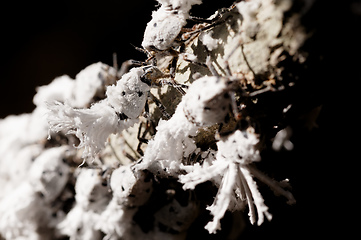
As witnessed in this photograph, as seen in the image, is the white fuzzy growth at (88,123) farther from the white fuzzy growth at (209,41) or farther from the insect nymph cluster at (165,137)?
the white fuzzy growth at (209,41)

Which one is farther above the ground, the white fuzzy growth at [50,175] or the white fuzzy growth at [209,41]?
the white fuzzy growth at [50,175]

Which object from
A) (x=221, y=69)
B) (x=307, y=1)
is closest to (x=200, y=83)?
A: (x=221, y=69)

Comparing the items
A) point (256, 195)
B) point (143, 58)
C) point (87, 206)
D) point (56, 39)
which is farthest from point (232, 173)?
point (56, 39)

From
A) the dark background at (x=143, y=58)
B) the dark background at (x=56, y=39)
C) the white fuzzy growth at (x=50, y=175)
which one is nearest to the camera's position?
the dark background at (x=143, y=58)

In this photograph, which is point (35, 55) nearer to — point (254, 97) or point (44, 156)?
point (44, 156)

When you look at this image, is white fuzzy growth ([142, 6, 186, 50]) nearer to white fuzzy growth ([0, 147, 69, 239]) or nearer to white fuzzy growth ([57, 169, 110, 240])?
white fuzzy growth ([57, 169, 110, 240])

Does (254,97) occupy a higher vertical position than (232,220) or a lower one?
higher

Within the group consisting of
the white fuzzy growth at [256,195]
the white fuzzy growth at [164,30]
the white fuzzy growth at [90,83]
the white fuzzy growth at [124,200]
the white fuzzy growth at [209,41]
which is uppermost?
the white fuzzy growth at [90,83]

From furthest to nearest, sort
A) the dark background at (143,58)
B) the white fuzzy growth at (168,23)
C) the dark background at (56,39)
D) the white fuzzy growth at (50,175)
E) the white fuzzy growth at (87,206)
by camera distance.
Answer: the dark background at (56,39), the white fuzzy growth at (50,175), the white fuzzy growth at (87,206), the white fuzzy growth at (168,23), the dark background at (143,58)

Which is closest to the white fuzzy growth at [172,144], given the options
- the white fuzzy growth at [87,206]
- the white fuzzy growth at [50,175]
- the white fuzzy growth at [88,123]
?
the white fuzzy growth at [88,123]
